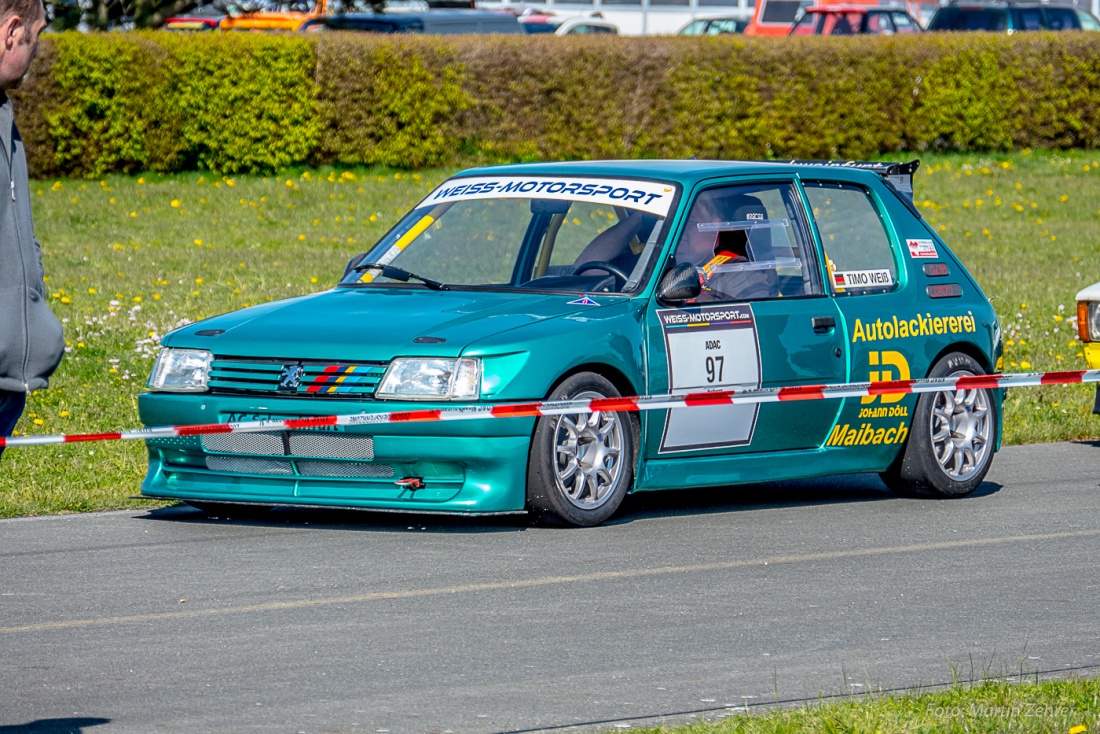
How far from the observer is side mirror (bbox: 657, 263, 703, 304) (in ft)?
29.1

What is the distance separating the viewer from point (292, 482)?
8367 mm

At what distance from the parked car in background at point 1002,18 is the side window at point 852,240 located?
86.2ft

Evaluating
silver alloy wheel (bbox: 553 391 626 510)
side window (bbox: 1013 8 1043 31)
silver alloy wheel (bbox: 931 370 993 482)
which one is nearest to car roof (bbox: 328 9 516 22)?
side window (bbox: 1013 8 1043 31)

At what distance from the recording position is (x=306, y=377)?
8273 millimetres

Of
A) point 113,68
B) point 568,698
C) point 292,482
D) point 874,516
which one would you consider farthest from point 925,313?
point 113,68

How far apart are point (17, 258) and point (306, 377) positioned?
144 inches

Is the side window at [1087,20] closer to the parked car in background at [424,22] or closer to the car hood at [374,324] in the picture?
the parked car in background at [424,22]

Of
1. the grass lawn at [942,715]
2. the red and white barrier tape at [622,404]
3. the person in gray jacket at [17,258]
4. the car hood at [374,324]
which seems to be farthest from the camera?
the car hood at [374,324]

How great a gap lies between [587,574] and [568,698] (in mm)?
1942

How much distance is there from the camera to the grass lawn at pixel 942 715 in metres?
5.19

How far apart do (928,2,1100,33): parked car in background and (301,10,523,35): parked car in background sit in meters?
8.15

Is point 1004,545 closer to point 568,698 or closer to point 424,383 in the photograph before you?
point 424,383

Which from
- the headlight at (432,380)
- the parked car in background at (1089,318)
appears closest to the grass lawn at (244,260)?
the parked car in background at (1089,318)

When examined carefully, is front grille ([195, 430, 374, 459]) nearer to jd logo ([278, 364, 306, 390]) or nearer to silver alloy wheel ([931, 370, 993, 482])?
jd logo ([278, 364, 306, 390])
